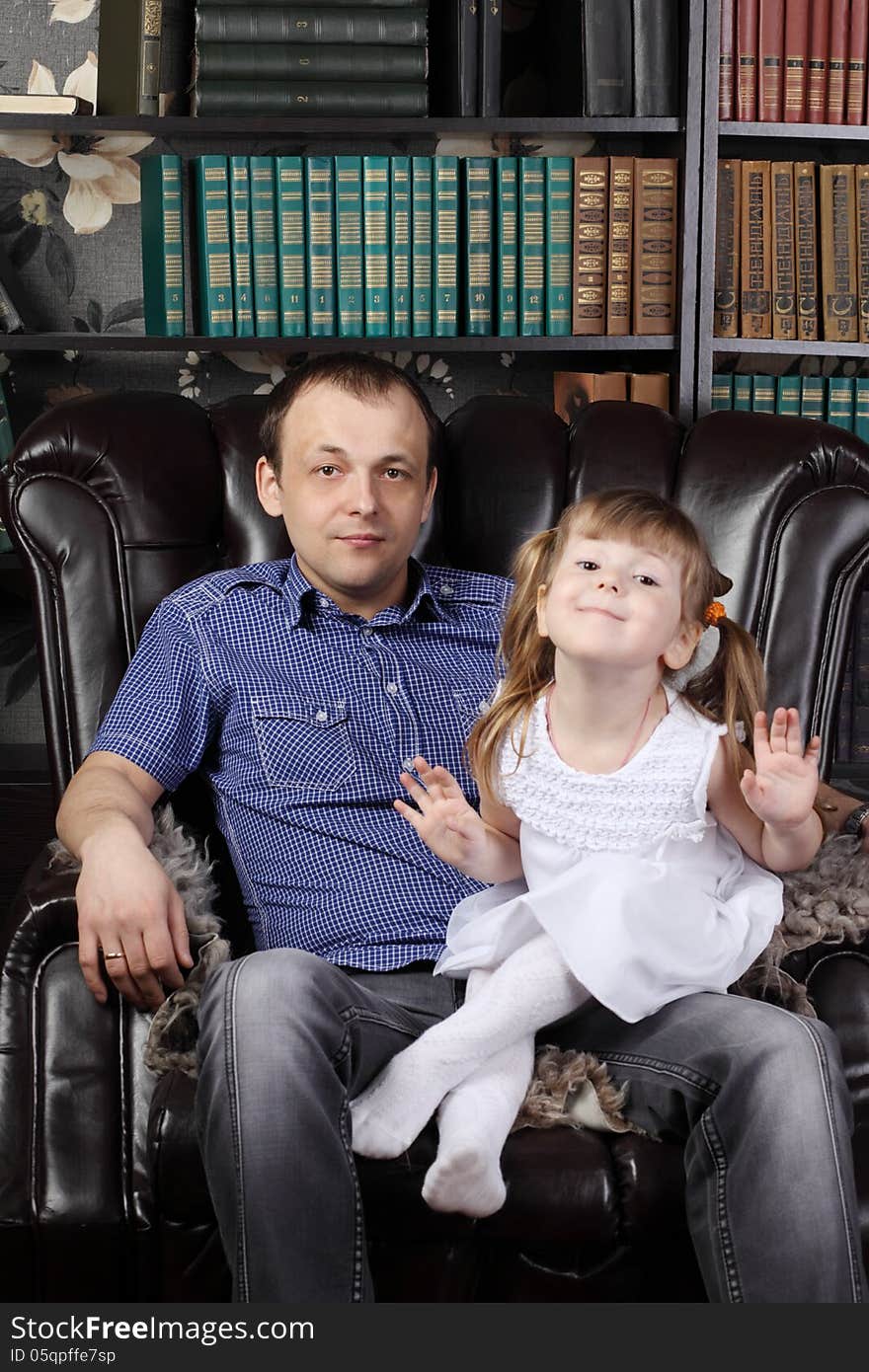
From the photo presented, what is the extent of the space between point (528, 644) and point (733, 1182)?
1.85 feet

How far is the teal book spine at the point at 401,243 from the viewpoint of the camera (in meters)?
2.34

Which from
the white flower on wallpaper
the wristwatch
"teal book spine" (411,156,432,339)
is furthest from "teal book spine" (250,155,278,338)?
the wristwatch

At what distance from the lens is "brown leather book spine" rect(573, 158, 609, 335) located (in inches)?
93.0

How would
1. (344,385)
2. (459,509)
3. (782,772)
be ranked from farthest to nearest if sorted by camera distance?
(459,509)
(344,385)
(782,772)

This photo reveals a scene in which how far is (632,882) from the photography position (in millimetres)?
1267

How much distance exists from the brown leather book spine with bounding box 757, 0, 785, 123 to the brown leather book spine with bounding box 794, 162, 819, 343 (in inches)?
4.0

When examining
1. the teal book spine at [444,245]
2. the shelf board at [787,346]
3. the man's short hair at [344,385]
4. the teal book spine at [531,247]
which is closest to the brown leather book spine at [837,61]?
the shelf board at [787,346]

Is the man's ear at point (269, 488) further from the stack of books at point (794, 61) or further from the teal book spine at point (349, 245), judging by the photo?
the stack of books at point (794, 61)

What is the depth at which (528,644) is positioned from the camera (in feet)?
4.69

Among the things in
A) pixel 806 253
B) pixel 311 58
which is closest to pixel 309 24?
pixel 311 58

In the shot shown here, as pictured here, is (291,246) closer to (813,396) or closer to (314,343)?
(314,343)

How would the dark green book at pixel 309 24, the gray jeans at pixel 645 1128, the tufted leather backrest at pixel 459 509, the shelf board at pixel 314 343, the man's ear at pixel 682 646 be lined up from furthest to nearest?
the shelf board at pixel 314 343 → the dark green book at pixel 309 24 → the tufted leather backrest at pixel 459 509 → the man's ear at pixel 682 646 → the gray jeans at pixel 645 1128

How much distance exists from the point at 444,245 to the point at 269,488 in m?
0.91

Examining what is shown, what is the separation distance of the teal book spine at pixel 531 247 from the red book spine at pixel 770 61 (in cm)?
39
